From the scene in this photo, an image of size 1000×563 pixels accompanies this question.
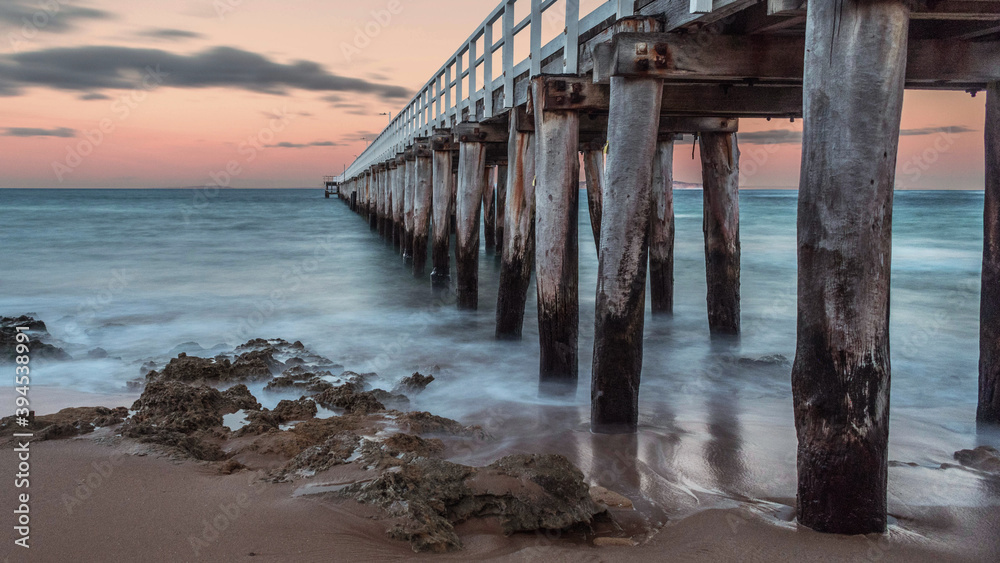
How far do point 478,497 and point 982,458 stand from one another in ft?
9.74

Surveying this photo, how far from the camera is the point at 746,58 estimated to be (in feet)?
14.1

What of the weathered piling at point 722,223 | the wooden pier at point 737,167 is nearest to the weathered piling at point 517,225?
the wooden pier at point 737,167

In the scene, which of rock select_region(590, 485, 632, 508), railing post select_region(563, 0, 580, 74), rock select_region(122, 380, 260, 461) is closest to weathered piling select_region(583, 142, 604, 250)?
railing post select_region(563, 0, 580, 74)

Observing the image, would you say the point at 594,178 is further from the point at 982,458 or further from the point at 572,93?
the point at 982,458

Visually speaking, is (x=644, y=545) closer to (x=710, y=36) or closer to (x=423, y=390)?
(x=710, y=36)

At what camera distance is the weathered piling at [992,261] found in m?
4.21

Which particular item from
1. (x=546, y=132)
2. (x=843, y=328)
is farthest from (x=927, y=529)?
(x=546, y=132)

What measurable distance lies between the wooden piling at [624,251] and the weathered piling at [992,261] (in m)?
1.97

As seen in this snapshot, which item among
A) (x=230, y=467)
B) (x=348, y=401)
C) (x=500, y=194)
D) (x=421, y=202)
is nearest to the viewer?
(x=230, y=467)

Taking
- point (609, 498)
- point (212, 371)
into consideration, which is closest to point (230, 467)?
point (609, 498)

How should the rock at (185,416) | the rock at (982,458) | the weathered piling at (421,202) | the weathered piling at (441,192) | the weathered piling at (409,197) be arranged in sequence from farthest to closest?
the weathered piling at (409,197)
the weathered piling at (421,202)
the weathered piling at (441,192)
the rock at (982,458)
the rock at (185,416)

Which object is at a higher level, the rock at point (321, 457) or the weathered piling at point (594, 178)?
the weathered piling at point (594, 178)

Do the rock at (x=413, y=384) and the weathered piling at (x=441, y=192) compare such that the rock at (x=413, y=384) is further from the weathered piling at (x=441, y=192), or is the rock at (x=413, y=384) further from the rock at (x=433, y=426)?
the weathered piling at (x=441, y=192)

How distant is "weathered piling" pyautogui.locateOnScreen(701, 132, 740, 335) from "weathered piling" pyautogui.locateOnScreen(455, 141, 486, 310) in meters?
3.30
